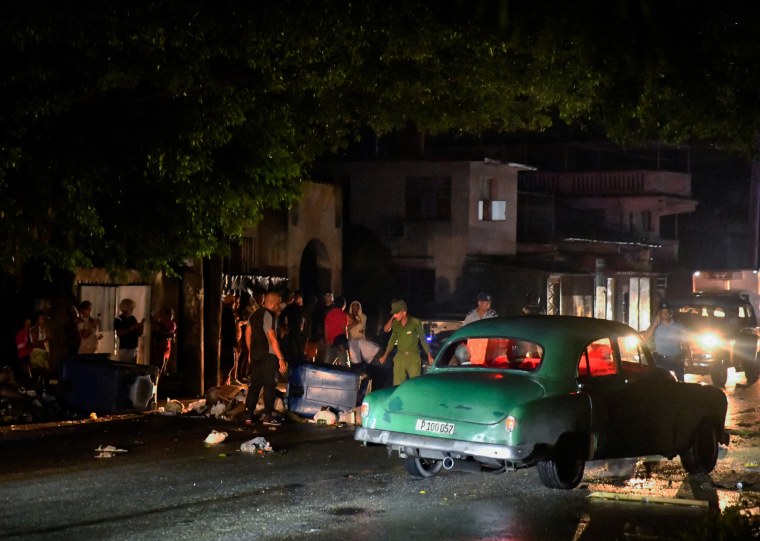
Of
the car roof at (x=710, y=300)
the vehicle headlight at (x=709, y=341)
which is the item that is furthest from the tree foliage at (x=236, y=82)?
the car roof at (x=710, y=300)

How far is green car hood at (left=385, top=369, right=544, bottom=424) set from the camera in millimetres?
10992

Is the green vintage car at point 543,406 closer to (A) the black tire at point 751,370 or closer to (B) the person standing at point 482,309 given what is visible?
(B) the person standing at point 482,309

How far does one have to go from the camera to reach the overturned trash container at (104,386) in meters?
18.1

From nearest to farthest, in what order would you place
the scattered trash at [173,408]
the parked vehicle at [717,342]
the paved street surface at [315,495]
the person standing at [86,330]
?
the paved street surface at [315,495] → the scattered trash at [173,408] → the person standing at [86,330] → the parked vehicle at [717,342]

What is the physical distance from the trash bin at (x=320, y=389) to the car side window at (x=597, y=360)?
225 inches

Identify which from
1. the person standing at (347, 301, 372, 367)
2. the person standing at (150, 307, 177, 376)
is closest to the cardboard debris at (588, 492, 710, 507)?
the person standing at (347, 301, 372, 367)

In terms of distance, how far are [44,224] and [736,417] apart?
10768mm

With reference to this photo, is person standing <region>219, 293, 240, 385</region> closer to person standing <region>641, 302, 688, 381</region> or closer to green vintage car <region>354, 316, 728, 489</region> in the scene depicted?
person standing <region>641, 302, 688, 381</region>

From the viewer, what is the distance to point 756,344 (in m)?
26.6

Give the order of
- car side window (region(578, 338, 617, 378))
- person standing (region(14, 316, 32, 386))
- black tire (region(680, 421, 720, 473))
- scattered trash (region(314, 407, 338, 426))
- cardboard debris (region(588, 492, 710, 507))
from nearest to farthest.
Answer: cardboard debris (region(588, 492, 710, 507)) < car side window (region(578, 338, 617, 378)) < black tire (region(680, 421, 720, 473)) < scattered trash (region(314, 407, 338, 426)) < person standing (region(14, 316, 32, 386))

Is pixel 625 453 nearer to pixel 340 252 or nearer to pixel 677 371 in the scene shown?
pixel 677 371

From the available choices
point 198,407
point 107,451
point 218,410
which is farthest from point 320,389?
point 107,451

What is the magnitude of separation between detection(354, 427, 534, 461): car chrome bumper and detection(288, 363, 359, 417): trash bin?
581 cm

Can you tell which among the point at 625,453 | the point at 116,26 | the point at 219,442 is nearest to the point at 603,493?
the point at 625,453
